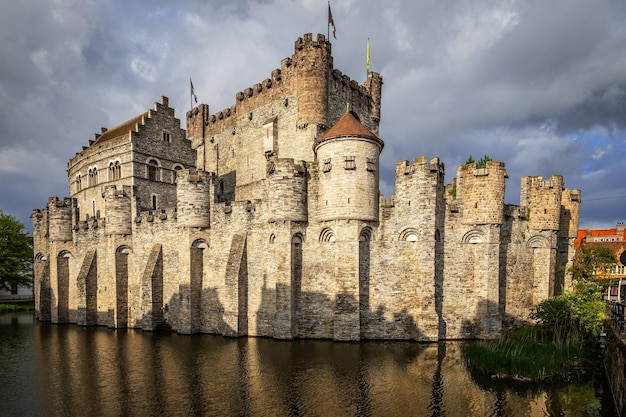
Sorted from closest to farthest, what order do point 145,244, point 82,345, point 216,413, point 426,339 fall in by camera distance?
point 216,413, point 426,339, point 82,345, point 145,244

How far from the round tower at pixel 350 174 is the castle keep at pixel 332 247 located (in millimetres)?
66

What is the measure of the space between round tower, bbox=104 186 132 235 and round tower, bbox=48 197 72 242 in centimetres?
771

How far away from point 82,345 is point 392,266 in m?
20.6

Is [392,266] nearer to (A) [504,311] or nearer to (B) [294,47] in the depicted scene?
(A) [504,311]

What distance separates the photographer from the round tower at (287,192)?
23.5m

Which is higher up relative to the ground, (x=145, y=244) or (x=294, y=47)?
(x=294, y=47)

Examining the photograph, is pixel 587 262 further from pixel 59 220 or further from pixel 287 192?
pixel 59 220

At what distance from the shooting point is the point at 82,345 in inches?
945

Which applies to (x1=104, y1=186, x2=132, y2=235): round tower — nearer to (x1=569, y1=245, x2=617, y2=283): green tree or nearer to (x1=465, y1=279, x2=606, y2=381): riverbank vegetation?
(x1=465, y1=279, x2=606, y2=381): riverbank vegetation

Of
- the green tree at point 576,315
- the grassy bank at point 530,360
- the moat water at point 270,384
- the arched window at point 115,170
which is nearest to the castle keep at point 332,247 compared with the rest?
the moat water at point 270,384

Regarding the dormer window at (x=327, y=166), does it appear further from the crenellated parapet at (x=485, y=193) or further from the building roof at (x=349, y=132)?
the crenellated parapet at (x=485, y=193)

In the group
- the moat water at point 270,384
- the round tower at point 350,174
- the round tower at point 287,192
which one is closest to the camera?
the moat water at point 270,384

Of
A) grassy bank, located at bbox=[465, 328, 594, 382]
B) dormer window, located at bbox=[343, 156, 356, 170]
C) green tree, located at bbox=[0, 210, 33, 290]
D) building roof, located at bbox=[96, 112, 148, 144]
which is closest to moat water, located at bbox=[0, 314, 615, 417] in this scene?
grassy bank, located at bbox=[465, 328, 594, 382]

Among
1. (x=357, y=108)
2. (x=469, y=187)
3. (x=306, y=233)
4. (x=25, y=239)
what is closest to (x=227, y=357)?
(x=306, y=233)
